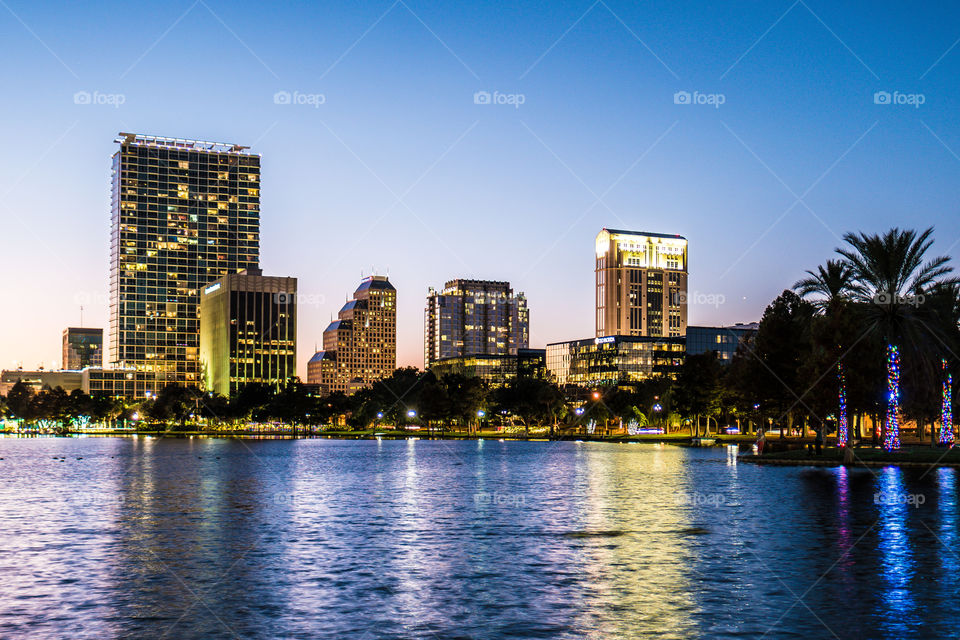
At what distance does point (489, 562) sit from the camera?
29.8 m

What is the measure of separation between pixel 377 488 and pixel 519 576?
35489 millimetres

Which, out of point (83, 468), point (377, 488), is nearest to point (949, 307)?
point (377, 488)

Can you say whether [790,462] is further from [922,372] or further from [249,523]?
[249,523]

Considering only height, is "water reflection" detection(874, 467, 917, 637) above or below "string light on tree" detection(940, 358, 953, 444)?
below

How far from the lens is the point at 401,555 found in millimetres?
31391

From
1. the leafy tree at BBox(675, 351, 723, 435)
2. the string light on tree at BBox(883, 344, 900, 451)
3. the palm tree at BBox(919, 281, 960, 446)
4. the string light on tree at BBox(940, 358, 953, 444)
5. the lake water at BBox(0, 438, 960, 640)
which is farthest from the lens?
the leafy tree at BBox(675, 351, 723, 435)

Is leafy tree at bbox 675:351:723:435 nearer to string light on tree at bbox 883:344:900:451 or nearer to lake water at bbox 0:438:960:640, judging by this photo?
string light on tree at bbox 883:344:900:451

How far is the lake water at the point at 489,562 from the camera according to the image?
2133 centimetres

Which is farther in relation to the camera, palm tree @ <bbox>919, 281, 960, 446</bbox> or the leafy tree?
the leafy tree

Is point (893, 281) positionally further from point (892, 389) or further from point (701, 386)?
point (701, 386)

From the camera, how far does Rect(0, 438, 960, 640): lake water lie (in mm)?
21330

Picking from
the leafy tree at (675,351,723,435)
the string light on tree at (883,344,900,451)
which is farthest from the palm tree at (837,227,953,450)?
the leafy tree at (675,351,723,435)

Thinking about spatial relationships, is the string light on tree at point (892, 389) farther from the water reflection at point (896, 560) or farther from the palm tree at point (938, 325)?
the water reflection at point (896, 560)

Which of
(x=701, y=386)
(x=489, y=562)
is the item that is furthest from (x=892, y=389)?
(x=701, y=386)
